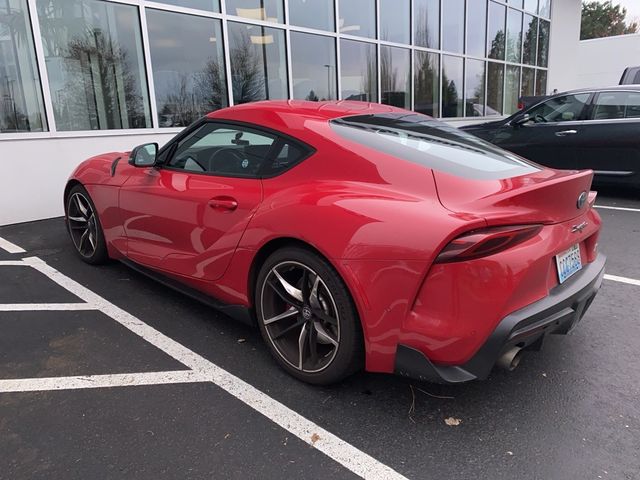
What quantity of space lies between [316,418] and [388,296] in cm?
72

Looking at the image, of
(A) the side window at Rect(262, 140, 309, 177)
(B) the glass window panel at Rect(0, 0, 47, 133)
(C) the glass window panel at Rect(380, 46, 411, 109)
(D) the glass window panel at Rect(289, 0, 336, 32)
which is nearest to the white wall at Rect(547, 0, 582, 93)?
(C) the glass window panel at Rect(380, 46, 411, 109)

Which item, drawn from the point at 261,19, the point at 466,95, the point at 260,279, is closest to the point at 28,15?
the point at 261,19

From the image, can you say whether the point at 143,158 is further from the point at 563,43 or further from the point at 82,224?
the point at 563,43

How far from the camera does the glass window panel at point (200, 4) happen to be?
7.58 metres

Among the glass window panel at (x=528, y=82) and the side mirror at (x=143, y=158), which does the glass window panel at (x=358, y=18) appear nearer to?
the side mirror at (x=143, y=158)

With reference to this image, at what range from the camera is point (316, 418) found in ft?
7.64

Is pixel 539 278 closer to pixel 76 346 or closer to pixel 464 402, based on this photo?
pixel 464 402

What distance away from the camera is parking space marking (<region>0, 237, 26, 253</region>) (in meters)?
5.07

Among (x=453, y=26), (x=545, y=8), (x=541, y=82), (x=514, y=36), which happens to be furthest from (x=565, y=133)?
(x=545, y=8)

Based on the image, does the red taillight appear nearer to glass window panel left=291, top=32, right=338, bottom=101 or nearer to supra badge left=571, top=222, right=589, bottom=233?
supra badge left=571, top=222, right=589, bottom=233

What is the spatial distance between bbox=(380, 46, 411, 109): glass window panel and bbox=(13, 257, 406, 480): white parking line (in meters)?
9.62

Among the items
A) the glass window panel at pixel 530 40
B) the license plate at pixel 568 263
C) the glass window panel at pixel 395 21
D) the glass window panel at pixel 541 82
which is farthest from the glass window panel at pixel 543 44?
the license plate at pixel 568 263

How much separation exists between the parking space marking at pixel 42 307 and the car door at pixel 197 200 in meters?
0.50

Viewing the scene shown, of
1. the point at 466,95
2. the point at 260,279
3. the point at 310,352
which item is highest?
the point at 466,95
